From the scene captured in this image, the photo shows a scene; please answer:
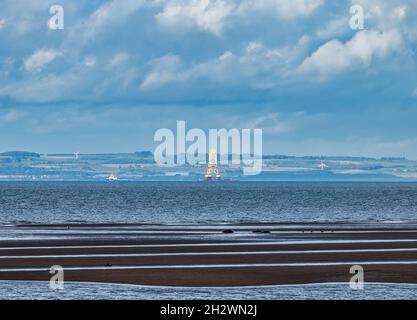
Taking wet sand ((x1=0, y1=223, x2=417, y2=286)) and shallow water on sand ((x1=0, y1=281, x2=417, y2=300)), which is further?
wet sand ((x1=0, y1=223, x2=417, y2=286))

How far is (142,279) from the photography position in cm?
3934

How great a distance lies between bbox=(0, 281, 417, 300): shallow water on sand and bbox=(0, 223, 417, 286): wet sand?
4.97 feet

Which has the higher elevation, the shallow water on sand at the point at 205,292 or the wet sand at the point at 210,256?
the wet sand at the point at 210,256

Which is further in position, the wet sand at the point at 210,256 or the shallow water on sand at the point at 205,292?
the wet sand at the point at 210,256

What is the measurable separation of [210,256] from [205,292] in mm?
13408

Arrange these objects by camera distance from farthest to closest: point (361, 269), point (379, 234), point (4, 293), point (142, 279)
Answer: point (379, 234)
point (361, 269)
point (142, 279)
point (4, 293)

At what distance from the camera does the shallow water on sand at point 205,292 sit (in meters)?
34.5

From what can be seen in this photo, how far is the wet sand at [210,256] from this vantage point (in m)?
40.1

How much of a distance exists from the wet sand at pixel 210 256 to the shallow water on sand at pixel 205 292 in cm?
152

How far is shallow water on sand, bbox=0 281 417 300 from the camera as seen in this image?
34500 millimetres

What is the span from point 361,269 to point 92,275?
34.5 ft
